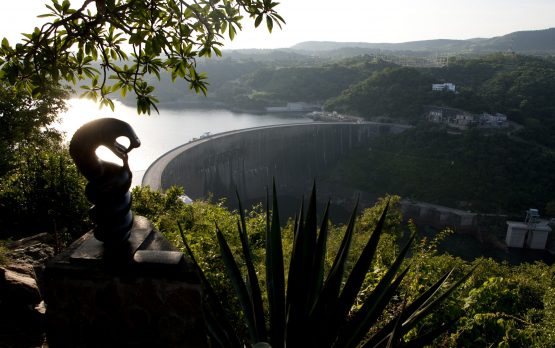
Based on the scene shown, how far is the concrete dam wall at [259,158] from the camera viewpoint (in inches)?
856

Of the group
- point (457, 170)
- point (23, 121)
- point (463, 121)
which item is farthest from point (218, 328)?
point (463, 121)

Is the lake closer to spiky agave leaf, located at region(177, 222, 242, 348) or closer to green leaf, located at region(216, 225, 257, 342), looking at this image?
green leaf, located at region(216, 225, 257, 342)

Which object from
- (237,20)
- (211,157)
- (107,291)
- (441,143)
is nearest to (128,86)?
(237,20)

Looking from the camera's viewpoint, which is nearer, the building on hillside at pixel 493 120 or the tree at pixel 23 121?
the tree at pixel 23 121

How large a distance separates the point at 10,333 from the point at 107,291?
1.68 metres

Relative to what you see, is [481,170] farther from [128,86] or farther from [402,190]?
[128,86]

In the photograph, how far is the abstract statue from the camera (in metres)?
1.47

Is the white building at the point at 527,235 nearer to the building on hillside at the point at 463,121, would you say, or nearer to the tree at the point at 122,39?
the building on hillside at the point at 463,121

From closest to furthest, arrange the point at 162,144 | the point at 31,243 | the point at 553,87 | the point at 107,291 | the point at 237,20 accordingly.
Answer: the point at 107,291 → the point at 237,20 → the point at 31,243 → the point at 162,144 → the point at 553,87

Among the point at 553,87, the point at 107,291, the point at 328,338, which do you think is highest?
the point at 107,291

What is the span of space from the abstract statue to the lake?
28095 millimetres

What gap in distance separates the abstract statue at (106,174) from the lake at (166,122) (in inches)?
1106

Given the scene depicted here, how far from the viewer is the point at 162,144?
3609cm

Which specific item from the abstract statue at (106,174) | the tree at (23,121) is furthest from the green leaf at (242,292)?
the tree at (23,121)
